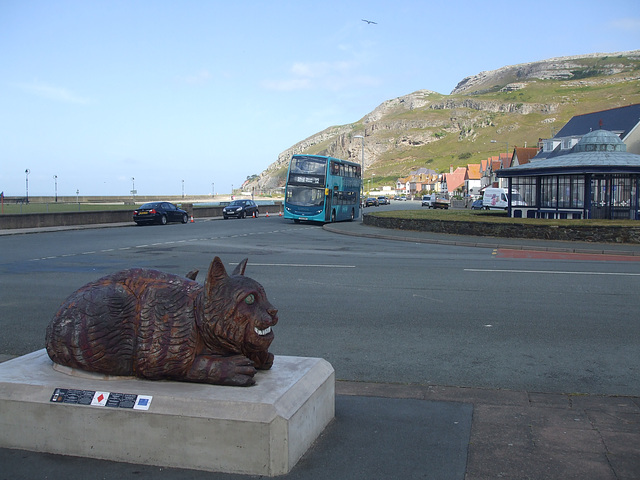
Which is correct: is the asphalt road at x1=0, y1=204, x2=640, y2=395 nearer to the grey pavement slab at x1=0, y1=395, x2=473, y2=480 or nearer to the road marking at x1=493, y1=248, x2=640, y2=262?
the road marking at x1=493, y1=248, x2=640, y2=262

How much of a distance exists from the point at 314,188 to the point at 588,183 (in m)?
16.6

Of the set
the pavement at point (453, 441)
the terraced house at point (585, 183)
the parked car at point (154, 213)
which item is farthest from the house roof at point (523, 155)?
the pavement at point (453, 441)

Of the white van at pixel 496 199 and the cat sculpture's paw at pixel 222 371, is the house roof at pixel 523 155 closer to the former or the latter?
the white van at pixel 496 199

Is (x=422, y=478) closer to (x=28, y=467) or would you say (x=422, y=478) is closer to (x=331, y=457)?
(x=331, y=457)

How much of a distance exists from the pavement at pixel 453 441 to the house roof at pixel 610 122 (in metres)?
56.3

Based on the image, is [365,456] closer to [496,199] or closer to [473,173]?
[496,199]

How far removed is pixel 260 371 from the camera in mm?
4293

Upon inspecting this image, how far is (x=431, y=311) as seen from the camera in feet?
29.6

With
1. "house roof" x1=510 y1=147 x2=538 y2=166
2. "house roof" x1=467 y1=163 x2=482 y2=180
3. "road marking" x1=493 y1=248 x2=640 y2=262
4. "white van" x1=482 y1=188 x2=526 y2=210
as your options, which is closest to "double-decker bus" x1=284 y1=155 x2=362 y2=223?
"road marking" x1=493 y1=248 x2=640 y2=262

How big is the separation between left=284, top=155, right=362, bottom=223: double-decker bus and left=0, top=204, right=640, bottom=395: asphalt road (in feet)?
67.0

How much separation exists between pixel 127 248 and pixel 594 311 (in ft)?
51.2

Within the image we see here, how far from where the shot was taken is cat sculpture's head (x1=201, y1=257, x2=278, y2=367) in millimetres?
3816

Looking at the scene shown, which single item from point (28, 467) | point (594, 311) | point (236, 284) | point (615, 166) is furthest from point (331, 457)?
point (615, 166)

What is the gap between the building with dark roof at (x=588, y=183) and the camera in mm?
28203
